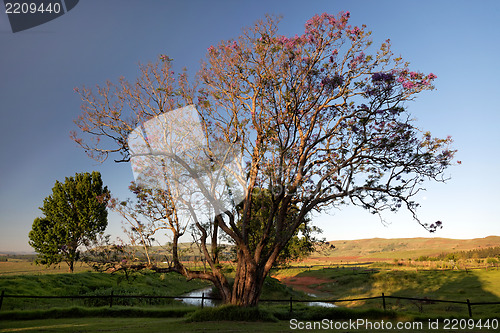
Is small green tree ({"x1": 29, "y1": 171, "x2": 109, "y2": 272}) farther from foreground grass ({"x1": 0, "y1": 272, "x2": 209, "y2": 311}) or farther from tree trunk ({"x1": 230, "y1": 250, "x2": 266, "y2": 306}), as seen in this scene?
tree trunk ({"x1": 230, "y1": 250, "x2": 266, "y2": 306})

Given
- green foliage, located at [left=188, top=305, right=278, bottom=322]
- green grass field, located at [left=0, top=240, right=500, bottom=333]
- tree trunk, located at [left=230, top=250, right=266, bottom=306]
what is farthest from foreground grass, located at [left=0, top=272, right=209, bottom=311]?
tree trunk, located at [left=230, top=250, right=266, bottom=306]

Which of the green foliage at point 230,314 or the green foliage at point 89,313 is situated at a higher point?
the green foliage at point 230,314

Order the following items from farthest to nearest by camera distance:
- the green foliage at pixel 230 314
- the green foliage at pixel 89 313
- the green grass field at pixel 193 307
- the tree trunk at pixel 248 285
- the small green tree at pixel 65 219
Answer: the small green tree at pixel 65 219, the green foliage at pixel 89 313, the tree trunk at pixel 248 285, the green foliage at pixel 230 314, the green grass field at pixel 193 307

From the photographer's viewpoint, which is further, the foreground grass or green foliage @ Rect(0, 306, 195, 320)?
the foreground grass

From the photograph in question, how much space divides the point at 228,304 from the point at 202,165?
6850mm

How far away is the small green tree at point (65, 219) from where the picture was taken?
127 feet

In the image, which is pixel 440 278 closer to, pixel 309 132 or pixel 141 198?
pixel 309 132

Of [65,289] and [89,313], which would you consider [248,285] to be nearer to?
[89,313]

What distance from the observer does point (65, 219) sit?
3925 centimetres

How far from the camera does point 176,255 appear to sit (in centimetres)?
1439

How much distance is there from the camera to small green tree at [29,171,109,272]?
38.8m

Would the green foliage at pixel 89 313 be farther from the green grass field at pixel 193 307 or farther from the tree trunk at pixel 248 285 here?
the tree trunk at pixel 248 285

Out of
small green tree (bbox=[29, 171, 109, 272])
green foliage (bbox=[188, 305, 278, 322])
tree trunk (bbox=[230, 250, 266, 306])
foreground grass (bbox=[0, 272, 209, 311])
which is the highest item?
small green tree (bbox=[29, 171, 109, 272])

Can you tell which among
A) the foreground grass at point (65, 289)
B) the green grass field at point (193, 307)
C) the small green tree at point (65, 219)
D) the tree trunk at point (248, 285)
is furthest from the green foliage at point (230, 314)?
the small green tree at point (65, 219)
